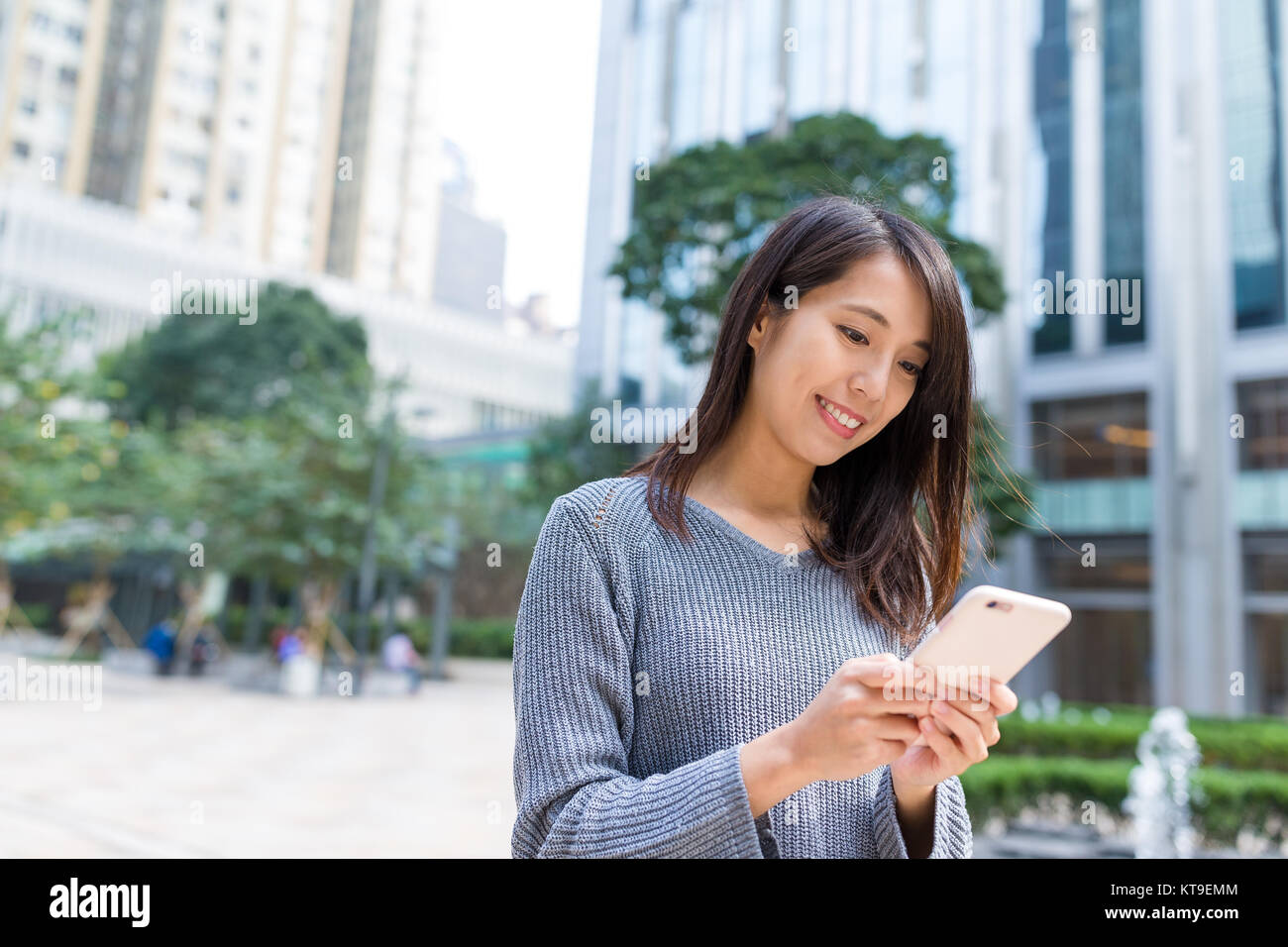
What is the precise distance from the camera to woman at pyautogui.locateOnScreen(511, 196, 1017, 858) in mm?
1008

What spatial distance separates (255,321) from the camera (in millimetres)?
26828

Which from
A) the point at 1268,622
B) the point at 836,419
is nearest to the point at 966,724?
the point at 836,419

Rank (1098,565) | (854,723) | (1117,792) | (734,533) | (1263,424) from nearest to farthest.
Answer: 1. (854,723)
2. (734,533)
3. (1117,792)
4. (1263,424)
5. (1098,565)

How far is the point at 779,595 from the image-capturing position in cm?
129

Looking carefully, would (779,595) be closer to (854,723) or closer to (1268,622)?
(854,723)

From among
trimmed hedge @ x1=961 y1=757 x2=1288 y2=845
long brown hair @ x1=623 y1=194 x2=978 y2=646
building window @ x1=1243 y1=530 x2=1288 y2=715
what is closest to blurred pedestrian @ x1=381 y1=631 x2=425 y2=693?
trimmed hedge @ x1=961 y1=757 x2=1288 y2=845

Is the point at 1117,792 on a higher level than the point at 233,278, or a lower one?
lower

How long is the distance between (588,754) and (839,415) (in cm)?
48

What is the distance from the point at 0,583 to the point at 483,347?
18.7m

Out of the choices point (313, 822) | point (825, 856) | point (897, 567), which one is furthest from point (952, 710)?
point (313, 822)

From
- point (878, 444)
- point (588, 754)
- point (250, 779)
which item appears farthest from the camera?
point (250, 779)

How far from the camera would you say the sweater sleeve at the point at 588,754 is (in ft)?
3.31

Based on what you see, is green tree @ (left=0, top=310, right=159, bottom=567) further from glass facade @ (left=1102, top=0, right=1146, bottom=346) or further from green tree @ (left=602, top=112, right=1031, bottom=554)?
glass facade @ (left=1102, top=0, right=1146, bottom=346)
